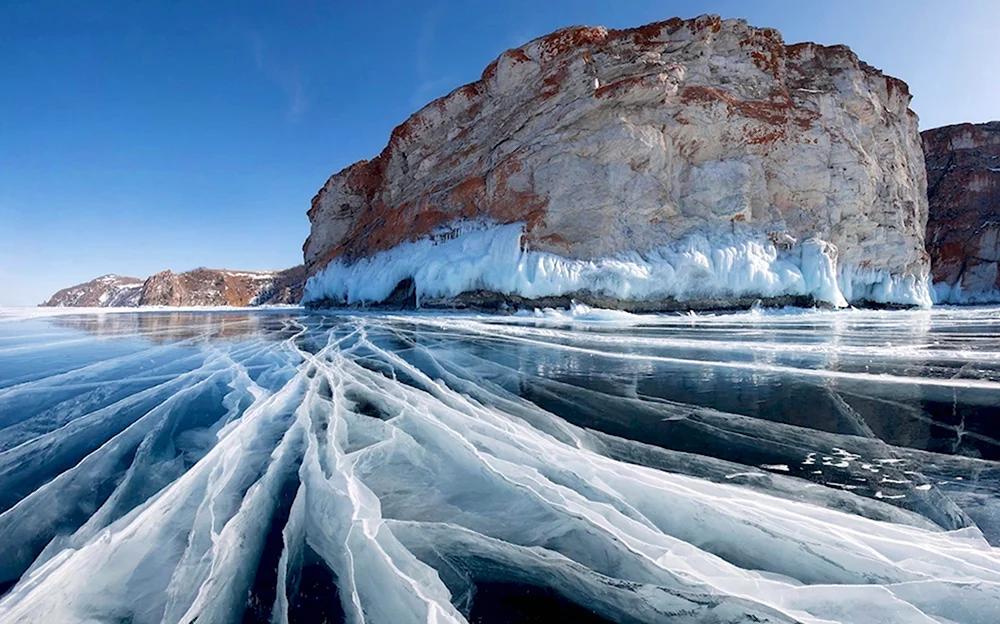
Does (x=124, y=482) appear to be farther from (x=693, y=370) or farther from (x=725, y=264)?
(x=725, y=264)

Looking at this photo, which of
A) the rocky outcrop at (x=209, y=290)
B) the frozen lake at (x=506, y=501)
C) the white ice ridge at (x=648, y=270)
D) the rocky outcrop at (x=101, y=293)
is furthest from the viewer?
the rocky outcrop at (x=101, y=293)

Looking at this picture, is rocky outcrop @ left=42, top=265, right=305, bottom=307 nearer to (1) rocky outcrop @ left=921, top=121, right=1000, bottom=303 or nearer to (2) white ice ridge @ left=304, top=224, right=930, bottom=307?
(2) white ice ridge @ left=304, top=224, right=930, bottom=307

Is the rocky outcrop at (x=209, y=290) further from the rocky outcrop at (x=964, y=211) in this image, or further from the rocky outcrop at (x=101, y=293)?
the rocky outcrop at (x=964, y=211)

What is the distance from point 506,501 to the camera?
171 cm

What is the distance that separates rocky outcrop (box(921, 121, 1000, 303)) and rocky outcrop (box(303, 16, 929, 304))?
13674 mm

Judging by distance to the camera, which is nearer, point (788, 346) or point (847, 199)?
point (788, 346)

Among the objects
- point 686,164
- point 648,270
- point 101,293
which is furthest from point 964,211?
point 101,293

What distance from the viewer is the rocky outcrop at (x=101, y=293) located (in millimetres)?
67938

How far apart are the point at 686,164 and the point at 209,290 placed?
2200 inches

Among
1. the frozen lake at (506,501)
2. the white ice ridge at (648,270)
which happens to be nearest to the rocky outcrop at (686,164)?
the white ice ridge at (648,270)

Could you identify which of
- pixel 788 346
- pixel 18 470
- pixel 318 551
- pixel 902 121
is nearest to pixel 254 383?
pixel 18 470

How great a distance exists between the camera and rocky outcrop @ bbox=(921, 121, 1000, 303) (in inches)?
1053

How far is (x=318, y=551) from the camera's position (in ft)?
4.66

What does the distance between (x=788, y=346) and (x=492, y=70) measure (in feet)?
61.8
